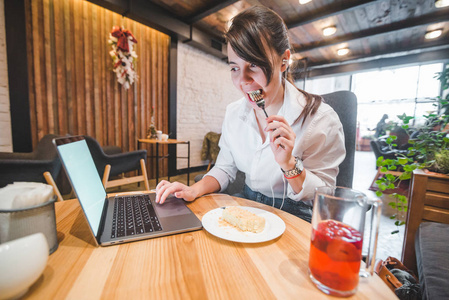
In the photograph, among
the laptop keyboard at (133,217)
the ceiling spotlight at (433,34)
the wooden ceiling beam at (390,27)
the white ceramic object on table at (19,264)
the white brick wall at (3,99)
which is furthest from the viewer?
the ceiling spotlight at (433,34)

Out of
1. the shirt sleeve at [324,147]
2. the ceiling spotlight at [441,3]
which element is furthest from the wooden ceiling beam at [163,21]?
the ceiling spotlight at [441,3]

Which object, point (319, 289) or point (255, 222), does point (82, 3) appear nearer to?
point (255, 222)

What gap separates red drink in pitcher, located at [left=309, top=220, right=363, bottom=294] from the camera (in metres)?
0.39

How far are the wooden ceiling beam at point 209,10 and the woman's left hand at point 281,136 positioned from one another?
3.36 m

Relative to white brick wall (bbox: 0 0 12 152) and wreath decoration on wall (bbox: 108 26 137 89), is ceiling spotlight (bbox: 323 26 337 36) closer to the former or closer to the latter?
wreath decoration on wall (bbox: 108 26 137 89)

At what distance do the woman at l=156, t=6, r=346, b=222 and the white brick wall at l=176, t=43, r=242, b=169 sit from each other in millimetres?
3580

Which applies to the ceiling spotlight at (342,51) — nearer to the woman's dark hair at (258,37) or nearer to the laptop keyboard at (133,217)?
the woman's dark hair at (258,37)

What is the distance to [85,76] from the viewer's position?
3.13 metres

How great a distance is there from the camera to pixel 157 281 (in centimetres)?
41

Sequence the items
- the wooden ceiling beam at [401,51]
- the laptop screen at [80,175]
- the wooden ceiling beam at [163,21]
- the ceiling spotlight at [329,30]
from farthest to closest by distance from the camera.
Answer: the wooden ceiling beam at [401,51]
the ceiling spotlight at [329,30]
the wooden ceiling beam at [163,21]
the laptop screen at [80,175]

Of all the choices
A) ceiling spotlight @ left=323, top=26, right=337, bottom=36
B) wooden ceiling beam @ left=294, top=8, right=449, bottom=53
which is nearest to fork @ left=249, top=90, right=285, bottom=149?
wooden ceiling beam @ left=294, top=8, right=449, bottom=53

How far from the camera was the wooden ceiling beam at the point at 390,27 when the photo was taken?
3.89 metres

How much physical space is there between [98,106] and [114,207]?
3.11m

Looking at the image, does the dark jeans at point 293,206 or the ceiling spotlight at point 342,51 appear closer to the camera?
the dark jeans at point 293,206
